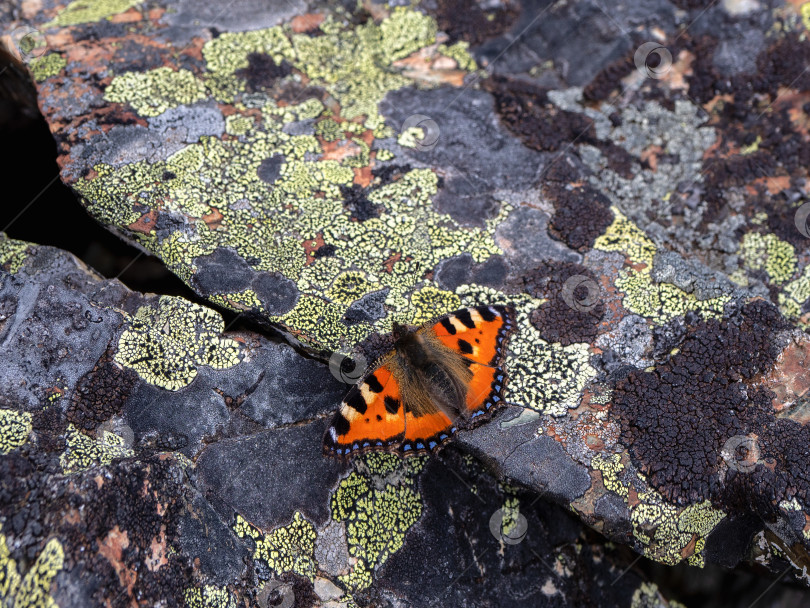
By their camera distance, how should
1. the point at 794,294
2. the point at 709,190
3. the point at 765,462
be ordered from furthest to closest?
the point at 709,190
the point at 794,294
the point at 765,462

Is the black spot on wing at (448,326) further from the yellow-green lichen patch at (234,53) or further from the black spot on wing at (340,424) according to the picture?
the yellow-green lichen patch at (234,53)

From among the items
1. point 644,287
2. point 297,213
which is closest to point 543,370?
point 644,287

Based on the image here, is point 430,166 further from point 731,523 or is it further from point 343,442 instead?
point 731,523

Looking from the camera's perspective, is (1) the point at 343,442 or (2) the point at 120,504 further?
(1) the point at 343,442

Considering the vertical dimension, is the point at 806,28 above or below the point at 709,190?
above

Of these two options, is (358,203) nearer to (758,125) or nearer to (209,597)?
(209,597)

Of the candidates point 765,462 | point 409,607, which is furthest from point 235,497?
point 765,462

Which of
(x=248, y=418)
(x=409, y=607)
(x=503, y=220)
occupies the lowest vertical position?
(x=409, y=607)

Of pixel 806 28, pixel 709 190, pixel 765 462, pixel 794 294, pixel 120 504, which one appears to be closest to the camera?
pixel 120 504
